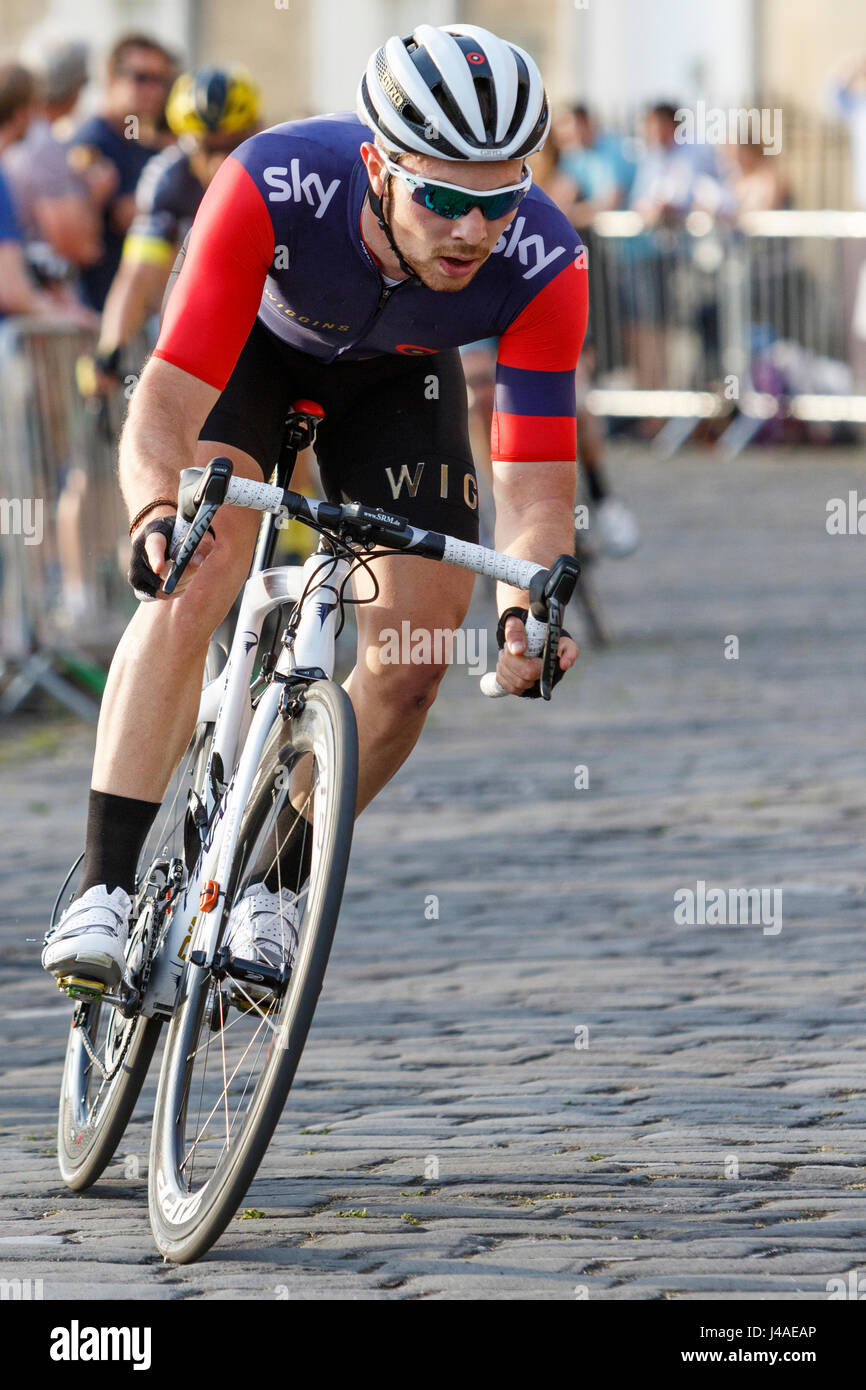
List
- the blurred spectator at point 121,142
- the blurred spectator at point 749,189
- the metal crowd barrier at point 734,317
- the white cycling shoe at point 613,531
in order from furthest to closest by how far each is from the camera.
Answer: the blurred spectator at point 749,189, the metal crowd barrier at point 734,317, the white cycling shoe at point 613,531, the blurred spectator at point 121,142

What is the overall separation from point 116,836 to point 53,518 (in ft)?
17.3

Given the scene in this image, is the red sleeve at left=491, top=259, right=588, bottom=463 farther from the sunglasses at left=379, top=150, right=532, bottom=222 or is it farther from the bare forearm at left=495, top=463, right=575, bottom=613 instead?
the sunglasses at left=379, top=150, right=532, bottom=222

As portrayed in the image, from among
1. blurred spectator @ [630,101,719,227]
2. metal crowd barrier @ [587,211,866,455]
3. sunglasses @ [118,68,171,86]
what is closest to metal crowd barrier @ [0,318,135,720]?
sunglasses @ [118,68,171,86]

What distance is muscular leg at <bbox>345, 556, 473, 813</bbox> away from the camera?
4309 millimetres

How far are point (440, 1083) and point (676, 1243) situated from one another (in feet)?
3.49

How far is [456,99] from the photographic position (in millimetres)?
3734

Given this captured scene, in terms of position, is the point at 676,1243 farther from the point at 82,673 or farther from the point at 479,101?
the point at 82,673

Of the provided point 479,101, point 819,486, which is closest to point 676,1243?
point 479,101

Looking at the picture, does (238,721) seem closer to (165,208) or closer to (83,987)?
(83,987)

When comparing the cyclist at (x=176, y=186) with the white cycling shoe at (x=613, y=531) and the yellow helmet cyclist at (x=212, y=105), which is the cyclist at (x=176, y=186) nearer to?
the yellow helmet cyclist at (x=212, y=105)

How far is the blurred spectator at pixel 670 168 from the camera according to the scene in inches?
713

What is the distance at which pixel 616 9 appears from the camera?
103ft

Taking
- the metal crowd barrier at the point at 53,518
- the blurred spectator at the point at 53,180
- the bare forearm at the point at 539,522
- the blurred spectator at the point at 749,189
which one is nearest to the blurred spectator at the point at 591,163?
the blurred spectator at the point at 749,189

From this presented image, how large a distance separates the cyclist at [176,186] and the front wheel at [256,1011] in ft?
17.3
